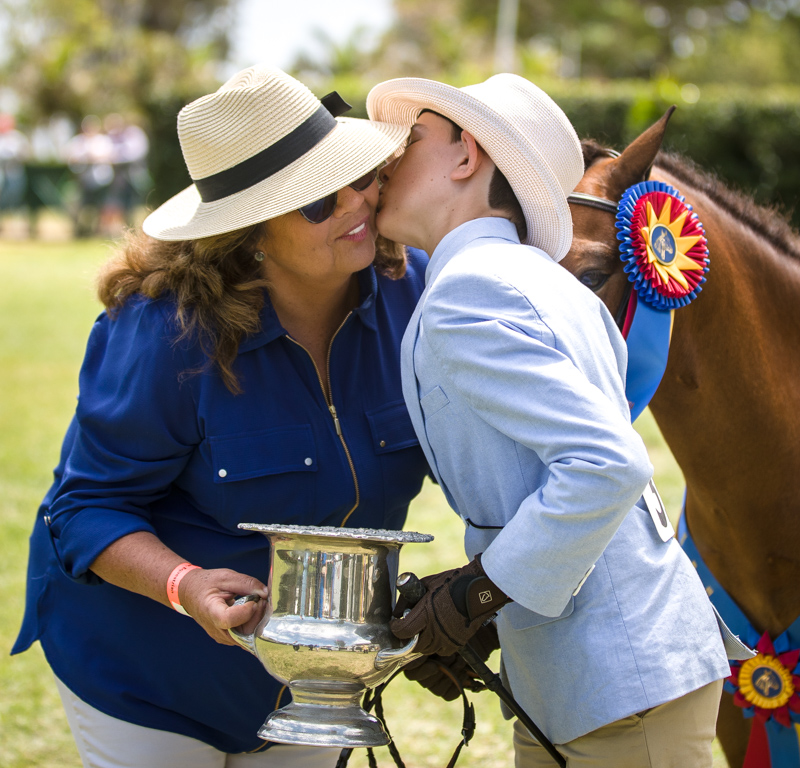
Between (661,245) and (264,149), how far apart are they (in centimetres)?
94

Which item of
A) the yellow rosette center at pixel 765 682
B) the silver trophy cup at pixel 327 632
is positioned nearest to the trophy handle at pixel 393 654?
the silver trophy cup at pixel 327 632

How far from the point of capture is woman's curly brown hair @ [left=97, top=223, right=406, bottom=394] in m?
2.07

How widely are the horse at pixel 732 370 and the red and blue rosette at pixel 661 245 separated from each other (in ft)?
0.12

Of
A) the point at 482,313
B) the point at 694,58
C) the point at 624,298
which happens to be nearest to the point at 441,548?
the point at 624,298

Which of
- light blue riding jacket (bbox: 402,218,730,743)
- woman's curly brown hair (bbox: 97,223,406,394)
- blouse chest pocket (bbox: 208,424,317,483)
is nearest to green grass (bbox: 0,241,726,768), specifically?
woman's curly brown hair (bbox: 97,223,406,394)

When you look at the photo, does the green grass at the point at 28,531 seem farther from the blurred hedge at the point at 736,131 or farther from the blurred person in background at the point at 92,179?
the blurred person in background at the point at 92,179

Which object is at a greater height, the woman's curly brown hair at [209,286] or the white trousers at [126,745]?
the woman's curly brown hair at [209,286]

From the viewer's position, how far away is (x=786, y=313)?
2350 millimetres

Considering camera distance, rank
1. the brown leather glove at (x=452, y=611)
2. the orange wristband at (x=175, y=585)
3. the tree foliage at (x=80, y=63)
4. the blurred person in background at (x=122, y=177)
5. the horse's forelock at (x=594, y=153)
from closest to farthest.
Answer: the brown leather glove at (x=452, y=611)
the orange wristband at (x=175, y=585)
the horse's forelock at (x=594, y=153)
the blurred person in background at (x=122, y=177)
the tree foliage at (x=80, y=63)

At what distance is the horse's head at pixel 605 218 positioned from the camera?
2.05 metres

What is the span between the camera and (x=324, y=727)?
1.60 m

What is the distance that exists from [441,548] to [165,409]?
3.42 metres

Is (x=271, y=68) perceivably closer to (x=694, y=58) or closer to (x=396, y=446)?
(x=396, y=446)

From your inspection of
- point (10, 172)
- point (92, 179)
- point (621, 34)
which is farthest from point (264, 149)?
point (621, 34)
